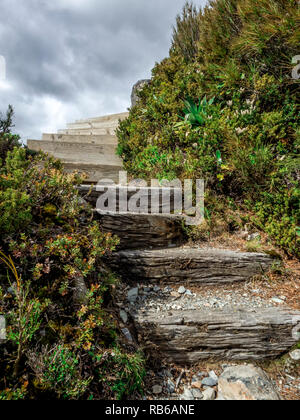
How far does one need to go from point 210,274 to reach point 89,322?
165cm

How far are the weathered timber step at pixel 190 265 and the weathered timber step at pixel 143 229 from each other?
0.47ft

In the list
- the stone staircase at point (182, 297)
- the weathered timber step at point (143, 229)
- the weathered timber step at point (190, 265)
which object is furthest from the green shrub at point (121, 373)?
the weathered timber step at point (143, 229)

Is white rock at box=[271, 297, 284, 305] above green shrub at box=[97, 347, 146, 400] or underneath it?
above

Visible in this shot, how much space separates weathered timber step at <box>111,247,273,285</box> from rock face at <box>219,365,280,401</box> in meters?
0.93

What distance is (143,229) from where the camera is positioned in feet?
9.64

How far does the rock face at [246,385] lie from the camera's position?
5.88ft

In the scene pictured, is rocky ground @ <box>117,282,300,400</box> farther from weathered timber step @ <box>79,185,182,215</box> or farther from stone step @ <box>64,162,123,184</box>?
stone step @ <box>64,162,123,184</box>

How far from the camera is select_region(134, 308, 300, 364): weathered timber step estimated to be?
2.10 metres

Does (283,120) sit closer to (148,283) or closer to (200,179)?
(200,179)

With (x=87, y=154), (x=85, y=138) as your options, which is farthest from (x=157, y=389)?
(x=85, y=138)

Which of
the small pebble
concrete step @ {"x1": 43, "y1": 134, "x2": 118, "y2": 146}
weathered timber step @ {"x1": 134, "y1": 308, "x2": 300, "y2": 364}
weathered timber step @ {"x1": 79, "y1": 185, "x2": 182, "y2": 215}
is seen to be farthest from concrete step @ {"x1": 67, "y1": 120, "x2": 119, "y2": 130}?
the small pebble

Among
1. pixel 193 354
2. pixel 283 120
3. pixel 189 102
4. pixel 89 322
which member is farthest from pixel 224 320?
Answer: pixel 189 102

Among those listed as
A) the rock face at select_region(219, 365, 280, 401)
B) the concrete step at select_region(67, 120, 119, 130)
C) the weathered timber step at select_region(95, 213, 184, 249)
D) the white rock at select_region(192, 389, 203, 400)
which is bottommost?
the white rock at select_region(192, 389, 203, 400)

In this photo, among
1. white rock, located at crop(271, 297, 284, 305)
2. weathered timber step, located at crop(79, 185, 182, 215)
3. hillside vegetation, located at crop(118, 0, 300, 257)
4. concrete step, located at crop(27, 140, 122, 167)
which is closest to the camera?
white rock, located at crop(271, 297, 284, 305)
